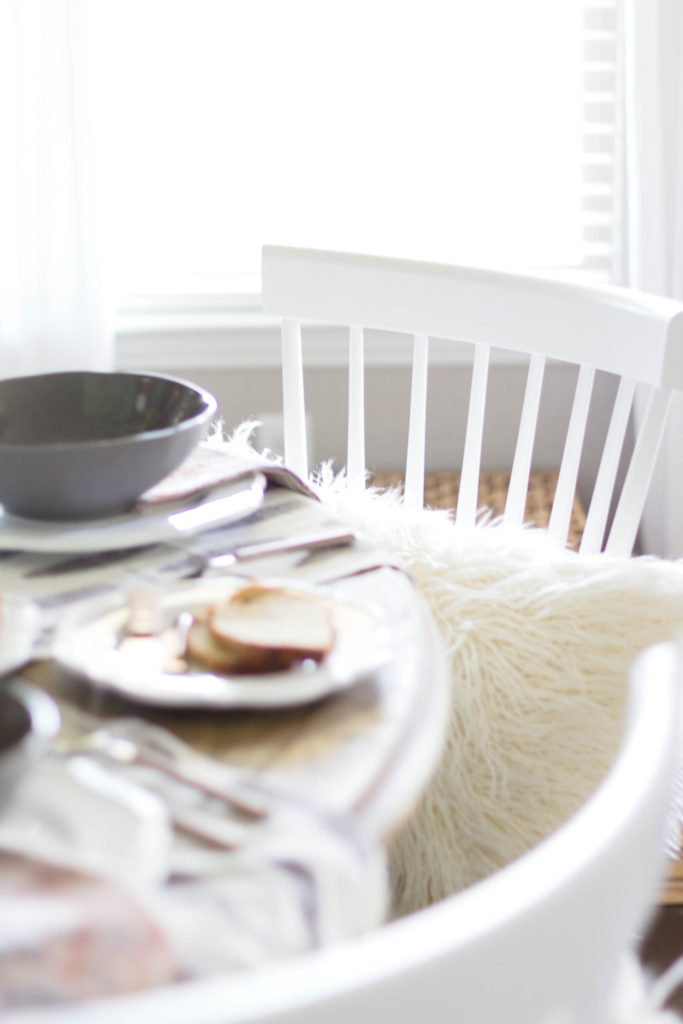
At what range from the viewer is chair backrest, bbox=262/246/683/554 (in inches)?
35.6

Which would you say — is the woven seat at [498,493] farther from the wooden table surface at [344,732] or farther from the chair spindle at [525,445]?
the wooden table surface at [344,732]

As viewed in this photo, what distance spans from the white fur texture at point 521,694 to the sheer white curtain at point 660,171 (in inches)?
38.2

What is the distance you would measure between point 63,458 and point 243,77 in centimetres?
147

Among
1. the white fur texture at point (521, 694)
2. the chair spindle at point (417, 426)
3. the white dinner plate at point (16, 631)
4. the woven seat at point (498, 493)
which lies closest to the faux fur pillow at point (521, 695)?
the white fur texture at point (521, 694)

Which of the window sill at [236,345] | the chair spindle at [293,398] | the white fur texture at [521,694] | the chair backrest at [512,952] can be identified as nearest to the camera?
the chair backrest at [512,952]

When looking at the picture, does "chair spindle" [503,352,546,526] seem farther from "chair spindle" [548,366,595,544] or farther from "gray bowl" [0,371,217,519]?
"gray bowl" [0,371,217,519]

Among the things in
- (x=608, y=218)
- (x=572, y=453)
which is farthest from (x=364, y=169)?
(x=572, y=453)

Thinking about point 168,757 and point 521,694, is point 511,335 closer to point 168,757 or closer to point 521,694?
point 521,694

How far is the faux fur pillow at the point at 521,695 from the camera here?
78 centimetres

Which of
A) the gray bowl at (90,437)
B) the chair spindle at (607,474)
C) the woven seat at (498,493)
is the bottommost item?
the woven seat at (498,493)

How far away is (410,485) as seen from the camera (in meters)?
1.11

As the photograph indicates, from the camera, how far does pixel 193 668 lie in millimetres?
497

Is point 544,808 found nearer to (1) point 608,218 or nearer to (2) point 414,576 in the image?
(2) point 414,576

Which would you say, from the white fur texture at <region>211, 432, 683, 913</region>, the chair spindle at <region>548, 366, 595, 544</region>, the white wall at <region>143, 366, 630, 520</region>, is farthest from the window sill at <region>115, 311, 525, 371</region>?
the white fur texture at <region>211, 432, 683, 913</region>
